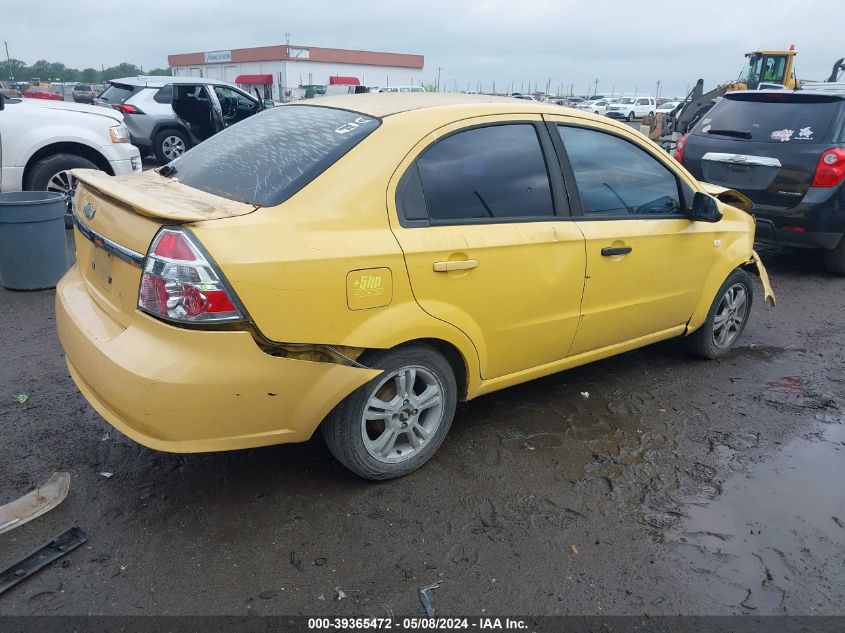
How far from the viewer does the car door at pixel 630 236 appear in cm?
362

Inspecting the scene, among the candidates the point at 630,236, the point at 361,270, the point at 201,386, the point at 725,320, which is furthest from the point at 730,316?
the point at 201,386

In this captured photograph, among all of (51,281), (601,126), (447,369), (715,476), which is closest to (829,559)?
(715,476)

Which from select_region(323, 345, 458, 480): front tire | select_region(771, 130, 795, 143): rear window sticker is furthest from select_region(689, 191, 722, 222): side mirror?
select_region(771, 130, 795, 143): rear window sticker

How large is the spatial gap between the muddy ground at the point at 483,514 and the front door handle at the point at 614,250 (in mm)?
971

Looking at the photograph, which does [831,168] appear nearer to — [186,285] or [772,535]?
[772,535]

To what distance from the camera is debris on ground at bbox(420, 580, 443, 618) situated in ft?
7.94

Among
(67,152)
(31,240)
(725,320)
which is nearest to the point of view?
(725,320)

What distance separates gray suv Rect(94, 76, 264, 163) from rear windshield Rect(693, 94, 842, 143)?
9060mm

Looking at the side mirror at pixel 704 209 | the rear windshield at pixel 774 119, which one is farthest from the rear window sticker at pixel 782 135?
the side mirror at pixel 704 209

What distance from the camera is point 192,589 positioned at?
8.05ft

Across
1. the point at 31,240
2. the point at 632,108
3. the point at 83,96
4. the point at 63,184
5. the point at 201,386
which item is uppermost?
the point at 632,108

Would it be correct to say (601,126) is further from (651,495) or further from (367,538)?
(367,538)

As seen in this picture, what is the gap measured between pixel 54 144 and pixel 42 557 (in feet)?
18.7

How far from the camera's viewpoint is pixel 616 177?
12.6ft
